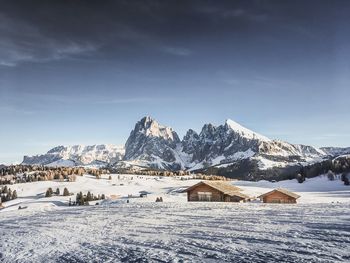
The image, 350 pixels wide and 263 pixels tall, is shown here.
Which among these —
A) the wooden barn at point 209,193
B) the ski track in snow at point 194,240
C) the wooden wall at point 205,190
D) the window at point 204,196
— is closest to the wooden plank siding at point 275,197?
the wooden barn at point 209,193

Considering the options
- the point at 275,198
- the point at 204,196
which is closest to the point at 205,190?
the point at 204,196

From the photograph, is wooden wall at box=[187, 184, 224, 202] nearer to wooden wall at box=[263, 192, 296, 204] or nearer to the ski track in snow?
wooden wall at box=[263, 192, 296, 204]

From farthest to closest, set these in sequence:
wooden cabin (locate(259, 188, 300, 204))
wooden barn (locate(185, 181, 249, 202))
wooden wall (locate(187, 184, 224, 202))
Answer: wooden cabin (locate(259, 188, 300, 204)), wooden wall (locate(187, 184, 224, 202)), wooden barn (locate(185, 181, 249, 202))

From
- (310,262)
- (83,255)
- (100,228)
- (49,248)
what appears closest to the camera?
(310,262)

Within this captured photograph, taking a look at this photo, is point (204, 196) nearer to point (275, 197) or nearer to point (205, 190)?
point (205, 190)

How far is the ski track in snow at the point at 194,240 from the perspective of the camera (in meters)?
18.7

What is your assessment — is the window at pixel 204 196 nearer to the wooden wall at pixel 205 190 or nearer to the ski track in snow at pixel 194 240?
the wooden wall at pixel 205 190

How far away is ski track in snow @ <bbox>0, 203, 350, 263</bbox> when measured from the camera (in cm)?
1870

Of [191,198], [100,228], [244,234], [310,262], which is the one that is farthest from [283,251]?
[191,198]

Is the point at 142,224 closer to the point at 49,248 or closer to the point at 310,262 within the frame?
the point at 49,248

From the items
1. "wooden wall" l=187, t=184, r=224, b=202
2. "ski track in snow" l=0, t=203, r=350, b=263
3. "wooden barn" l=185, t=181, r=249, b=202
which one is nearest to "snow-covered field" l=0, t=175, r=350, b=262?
"ski track in snow" l=0, t=203, r=350, b=263

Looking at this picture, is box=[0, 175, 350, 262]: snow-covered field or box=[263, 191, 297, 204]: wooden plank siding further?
box=[263, 191, 297, 204]: wooden plank siding

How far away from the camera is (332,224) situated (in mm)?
24359

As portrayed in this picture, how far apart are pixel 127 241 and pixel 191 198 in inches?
2046
